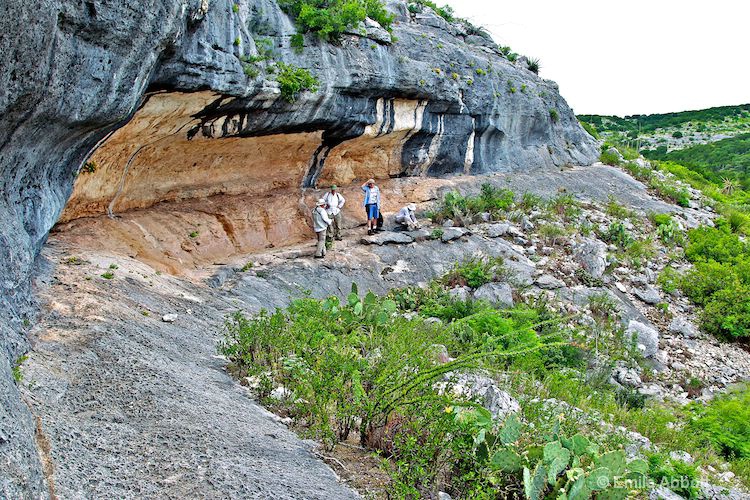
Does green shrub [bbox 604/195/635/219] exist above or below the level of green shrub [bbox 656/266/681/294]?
above

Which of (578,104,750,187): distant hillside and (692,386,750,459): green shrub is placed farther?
(578,104,750,187): distant hillside

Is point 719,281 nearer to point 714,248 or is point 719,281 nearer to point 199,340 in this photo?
point 714,248

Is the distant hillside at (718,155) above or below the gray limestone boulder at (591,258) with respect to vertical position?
above

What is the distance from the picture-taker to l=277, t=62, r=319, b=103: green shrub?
10.0 m

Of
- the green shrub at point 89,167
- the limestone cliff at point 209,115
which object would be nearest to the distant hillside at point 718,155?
the limestone cliff at point 209,115

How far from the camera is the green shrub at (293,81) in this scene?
10000 mm

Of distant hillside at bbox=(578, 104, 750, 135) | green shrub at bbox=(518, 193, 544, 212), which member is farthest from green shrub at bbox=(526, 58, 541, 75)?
distant hillside at bbox=(578, 104, 750, 135)

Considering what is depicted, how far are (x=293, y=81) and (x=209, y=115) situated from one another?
5.58 feet

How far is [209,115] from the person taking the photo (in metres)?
9.24

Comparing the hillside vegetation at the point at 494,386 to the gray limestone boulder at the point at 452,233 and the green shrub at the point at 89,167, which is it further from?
the green shrub at the point at 89,167

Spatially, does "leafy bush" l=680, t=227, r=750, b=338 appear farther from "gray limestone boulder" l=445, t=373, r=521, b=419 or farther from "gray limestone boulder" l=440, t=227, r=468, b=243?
"gray limestone boulder" l=445, t=373, r=521, b=419

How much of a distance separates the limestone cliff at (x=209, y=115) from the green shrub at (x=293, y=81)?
0.16m

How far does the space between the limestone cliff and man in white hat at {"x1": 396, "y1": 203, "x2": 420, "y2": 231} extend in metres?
1.92

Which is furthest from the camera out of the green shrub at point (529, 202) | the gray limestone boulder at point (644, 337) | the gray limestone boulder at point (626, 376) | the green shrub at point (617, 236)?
the green shrub at point (529, 202)
